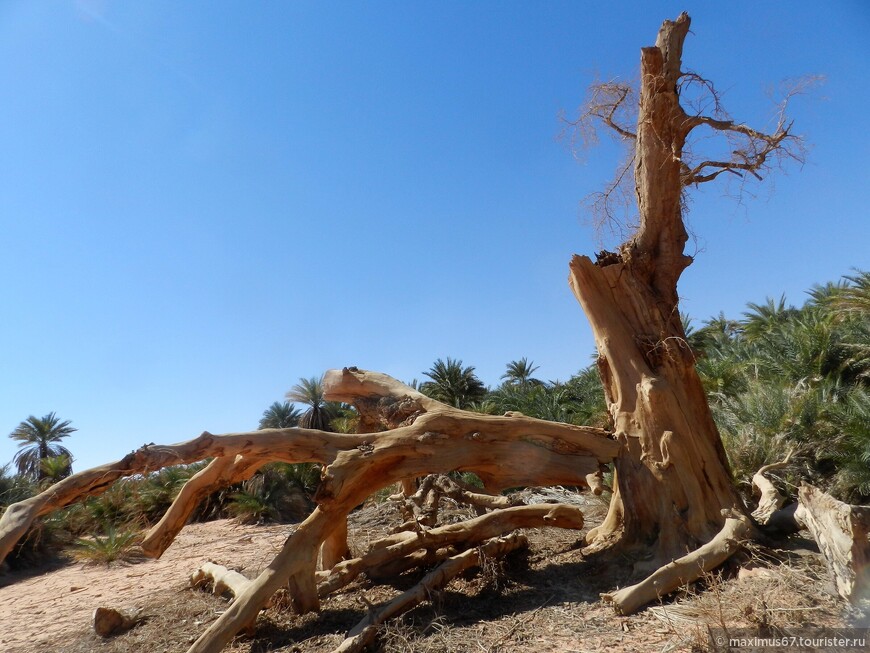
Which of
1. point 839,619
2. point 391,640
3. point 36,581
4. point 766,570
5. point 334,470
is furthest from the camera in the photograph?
point 36,581

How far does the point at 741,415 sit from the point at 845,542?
312 inches

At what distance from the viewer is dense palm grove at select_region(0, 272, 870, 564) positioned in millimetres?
9578

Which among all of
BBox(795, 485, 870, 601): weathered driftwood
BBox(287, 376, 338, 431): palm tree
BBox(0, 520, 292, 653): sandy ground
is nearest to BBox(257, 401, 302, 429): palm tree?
BBox(287, 376, 338, 431): palm tree

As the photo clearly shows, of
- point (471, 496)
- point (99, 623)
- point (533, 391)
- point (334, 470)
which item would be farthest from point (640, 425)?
point (533, 391)

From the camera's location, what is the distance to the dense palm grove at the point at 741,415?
9.58 m

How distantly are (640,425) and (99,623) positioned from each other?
617 cm

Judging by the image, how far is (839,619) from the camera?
165 inches

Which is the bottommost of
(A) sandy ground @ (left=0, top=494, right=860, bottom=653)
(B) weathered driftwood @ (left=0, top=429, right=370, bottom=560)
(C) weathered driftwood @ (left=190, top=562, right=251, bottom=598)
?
(A) sandy ground @ (left=0, top=494, right=860, bottom=653)

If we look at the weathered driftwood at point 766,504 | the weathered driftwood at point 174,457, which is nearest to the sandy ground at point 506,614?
the weathered driftwood at point 766,504

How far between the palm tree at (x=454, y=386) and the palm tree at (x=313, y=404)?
14.5 feet

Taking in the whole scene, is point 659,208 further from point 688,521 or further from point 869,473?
point 869,473

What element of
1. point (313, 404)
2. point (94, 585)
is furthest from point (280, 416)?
point (94, 585)

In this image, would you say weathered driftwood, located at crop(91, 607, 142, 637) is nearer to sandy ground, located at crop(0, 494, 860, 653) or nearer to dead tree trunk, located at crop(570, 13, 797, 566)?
sandy ground, located at crop(0, 494, 860, 653)

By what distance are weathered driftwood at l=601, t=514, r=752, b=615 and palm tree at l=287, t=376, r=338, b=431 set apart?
21038 mm
